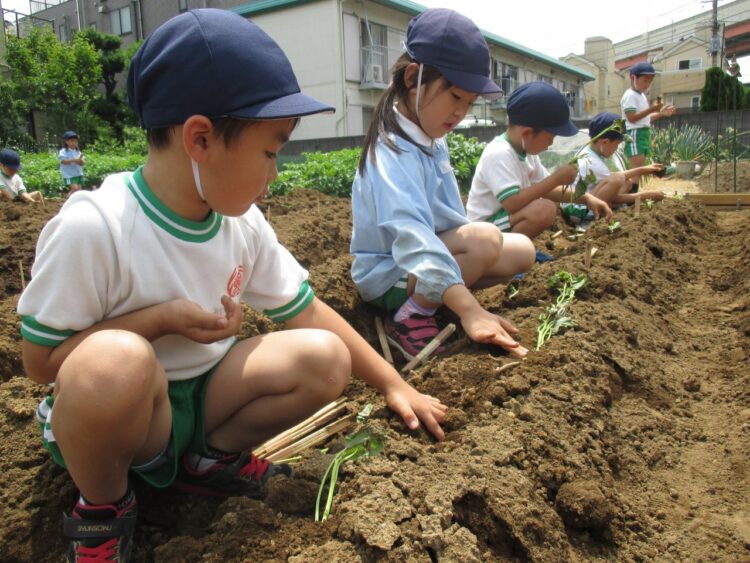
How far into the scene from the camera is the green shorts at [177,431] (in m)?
1.70

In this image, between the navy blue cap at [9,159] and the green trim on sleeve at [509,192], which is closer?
the green trim on sleeve at [509,192]

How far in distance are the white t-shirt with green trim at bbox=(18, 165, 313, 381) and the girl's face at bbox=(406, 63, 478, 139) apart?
52.6 inches

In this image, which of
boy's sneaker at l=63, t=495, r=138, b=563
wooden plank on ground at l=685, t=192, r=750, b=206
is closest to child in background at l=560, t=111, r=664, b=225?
wooden plank on ground at l=685, t=192, r=750, b=206

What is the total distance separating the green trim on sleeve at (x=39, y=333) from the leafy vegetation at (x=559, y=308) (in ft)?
6.08

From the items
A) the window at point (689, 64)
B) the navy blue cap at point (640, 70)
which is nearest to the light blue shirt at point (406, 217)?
the navy blue cap at point (640, 70)

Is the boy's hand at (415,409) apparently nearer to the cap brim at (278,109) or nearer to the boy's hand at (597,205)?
the cap brim at (278,109)

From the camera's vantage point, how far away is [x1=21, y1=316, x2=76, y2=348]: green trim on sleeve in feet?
4.92

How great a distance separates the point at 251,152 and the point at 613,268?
2.90m

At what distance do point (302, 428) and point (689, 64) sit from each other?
184ft

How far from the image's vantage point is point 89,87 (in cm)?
2698

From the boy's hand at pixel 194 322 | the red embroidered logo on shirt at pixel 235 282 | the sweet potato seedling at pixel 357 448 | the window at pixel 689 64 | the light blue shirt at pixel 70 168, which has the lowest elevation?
the sweet potato seedling at pixel 357 448

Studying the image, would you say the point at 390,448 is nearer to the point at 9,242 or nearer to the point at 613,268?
the point at 613,268

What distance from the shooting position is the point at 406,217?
2854mm

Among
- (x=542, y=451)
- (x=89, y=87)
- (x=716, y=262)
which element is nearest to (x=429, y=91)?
(x=542, y=451)
